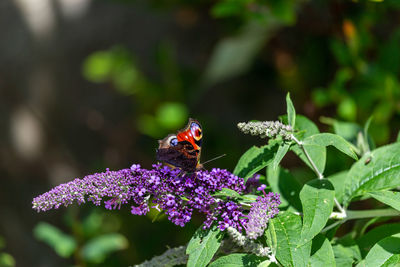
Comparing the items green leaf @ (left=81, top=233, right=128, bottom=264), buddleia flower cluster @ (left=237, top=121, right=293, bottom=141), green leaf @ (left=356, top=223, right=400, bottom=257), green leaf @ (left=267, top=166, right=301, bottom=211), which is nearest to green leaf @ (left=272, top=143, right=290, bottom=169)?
buddleia flower cluster @ (left=237, top=121, right=293, bottom=141)

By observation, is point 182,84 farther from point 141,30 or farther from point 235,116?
point 141,30

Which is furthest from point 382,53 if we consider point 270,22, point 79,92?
point 79,92

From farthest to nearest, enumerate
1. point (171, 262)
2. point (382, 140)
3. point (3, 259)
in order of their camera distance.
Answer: point (382, 140) → point (3, 259) → point (171, 262)

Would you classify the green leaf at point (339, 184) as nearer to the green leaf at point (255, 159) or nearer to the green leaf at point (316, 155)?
the green leaf at point (316, 155)

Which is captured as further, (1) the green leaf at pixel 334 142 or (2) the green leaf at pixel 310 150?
(2) the green leaf at pixel 310 150

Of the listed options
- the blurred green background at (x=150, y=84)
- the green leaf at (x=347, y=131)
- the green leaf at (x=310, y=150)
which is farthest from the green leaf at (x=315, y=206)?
the blurred green background at (x=150, y=84)

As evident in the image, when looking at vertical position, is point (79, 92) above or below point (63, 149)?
above
